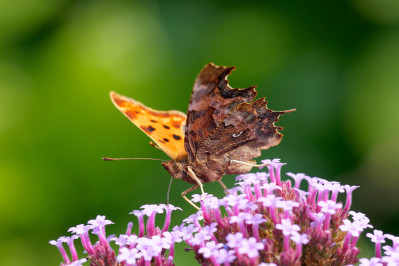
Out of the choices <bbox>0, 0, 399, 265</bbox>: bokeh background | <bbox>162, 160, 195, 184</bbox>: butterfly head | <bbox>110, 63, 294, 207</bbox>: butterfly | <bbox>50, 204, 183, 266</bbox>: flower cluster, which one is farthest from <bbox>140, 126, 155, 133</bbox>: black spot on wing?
<bbox>0, 0, 399, 265</bbox>: bokeh background

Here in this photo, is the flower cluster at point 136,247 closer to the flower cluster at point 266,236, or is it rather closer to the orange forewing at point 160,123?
the flower cluster at point 266,236

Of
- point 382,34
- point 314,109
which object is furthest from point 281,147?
point 382,34

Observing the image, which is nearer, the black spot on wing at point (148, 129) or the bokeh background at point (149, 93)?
the black spot on wing at point (148, 129)

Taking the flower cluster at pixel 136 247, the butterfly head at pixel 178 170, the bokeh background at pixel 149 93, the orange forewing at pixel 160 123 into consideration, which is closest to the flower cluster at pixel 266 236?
the flower cluster at pixel 136 247

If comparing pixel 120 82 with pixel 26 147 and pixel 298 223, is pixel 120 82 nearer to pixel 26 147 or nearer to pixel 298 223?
pixel 26 147

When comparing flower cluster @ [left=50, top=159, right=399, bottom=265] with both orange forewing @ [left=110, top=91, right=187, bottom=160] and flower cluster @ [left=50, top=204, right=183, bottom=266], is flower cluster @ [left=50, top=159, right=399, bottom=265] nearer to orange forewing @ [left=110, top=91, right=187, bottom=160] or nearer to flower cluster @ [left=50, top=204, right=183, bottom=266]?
flower cluster @ [left=50, top=204, right=183, bottom=266]

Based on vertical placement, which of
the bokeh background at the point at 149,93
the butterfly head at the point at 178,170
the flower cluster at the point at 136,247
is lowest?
the flower cluster at the point at 136,247

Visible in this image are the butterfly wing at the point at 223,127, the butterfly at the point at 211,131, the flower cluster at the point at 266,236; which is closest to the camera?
the flower cluster at the point at 266,236
